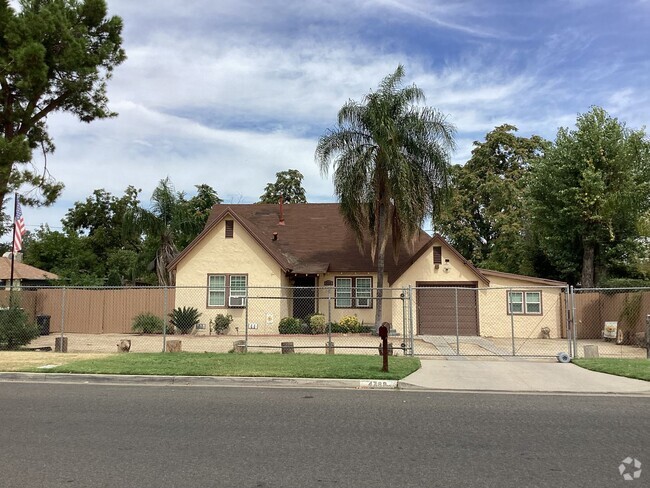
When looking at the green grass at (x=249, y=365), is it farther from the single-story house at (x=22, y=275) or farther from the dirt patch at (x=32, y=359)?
the single-story house at (x=22, y=275)

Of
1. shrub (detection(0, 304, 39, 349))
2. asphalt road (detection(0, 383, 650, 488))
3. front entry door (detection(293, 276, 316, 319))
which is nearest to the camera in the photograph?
asphalt road (detection(0, 383, 650, 488))

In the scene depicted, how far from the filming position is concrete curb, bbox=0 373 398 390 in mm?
11047

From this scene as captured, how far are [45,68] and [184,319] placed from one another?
434 inches

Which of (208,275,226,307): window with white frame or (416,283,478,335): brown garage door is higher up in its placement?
(208,275,226,307): window with white frame

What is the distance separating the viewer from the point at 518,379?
11727mm

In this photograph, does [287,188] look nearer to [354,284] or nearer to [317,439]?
[354,284]

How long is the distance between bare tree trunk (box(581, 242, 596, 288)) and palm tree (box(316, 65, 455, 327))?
860 centimetres

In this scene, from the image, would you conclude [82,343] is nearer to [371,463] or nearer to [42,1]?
[42,1]

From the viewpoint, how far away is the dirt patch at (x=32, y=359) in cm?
1300

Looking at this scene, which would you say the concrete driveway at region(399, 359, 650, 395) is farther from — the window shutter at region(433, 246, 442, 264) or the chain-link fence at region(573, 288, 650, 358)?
the window shutter at region(433, 246, 442, 264)

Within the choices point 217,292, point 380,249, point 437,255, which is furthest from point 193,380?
point 437,255

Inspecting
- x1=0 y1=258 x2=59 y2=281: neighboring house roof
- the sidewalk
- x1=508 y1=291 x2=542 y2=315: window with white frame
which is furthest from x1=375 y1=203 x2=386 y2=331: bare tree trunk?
x1=0 y1=258 x2=59 y2=281: neighboring house roof

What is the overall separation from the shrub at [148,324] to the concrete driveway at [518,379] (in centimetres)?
1386

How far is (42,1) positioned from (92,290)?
39.8ft
